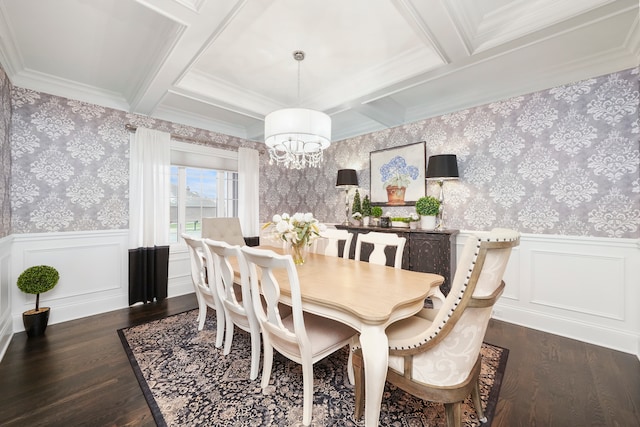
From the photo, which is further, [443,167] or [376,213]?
[376,213]

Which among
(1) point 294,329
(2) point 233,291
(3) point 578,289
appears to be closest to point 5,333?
(2) point 233,291

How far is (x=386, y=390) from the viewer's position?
1.79m

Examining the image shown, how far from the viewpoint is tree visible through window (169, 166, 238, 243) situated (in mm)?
3939

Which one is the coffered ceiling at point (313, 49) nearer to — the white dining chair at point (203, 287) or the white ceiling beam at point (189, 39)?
the white ceiling beam at point (189, 39)

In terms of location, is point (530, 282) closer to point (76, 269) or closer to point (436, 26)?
point (436, 26)

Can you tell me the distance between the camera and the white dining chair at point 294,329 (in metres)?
1.45

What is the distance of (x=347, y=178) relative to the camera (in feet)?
13.4

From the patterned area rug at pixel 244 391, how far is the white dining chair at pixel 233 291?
18 centimetres

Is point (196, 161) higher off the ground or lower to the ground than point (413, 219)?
higher

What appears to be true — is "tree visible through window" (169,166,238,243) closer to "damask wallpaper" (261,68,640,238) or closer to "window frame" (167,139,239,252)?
"window frame" (167,139,239,252)

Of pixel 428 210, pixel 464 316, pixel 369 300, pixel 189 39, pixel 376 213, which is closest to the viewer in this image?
pixel 464 316

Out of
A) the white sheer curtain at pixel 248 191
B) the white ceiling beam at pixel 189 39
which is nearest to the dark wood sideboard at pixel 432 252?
the white sheer curtain at pixel 248 191

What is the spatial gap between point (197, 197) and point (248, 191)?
79cm

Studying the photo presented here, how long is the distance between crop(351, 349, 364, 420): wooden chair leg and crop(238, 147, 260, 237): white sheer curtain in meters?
3.29
